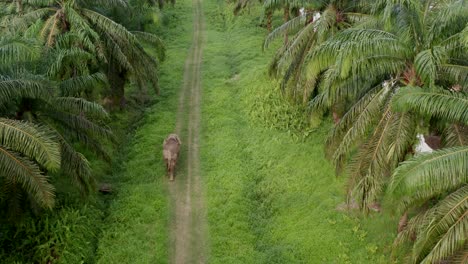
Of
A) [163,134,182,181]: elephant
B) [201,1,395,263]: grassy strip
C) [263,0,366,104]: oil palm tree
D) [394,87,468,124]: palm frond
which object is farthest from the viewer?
[163,134,182,181]: elephant

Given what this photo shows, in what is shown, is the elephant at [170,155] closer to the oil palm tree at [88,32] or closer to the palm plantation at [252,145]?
the palm plantation at [252,145]

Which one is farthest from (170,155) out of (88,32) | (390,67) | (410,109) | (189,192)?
(410,109)

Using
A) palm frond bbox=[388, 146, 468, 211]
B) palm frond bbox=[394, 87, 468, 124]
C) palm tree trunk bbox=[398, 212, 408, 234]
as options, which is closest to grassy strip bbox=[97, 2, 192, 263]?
palm tree trunk bbox=[398, 212, 408, 234]

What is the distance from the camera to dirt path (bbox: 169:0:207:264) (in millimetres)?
16328

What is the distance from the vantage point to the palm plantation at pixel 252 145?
11992 millimetres

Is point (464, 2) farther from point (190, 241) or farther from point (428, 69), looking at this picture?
point (190, 241)

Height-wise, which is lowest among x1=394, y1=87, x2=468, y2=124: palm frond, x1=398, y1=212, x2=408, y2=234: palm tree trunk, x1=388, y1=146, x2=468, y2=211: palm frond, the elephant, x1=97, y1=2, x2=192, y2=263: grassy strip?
x1=97, y1=2, x2=192, y2=263: grassy strip

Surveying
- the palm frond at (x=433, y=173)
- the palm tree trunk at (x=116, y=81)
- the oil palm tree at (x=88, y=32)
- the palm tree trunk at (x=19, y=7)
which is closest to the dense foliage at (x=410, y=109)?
the palm frond at (x=433, y=173)

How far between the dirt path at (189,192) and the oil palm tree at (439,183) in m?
7.97

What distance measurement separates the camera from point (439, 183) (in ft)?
32.4

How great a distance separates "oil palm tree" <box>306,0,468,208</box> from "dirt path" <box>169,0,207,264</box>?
5945 millimetres

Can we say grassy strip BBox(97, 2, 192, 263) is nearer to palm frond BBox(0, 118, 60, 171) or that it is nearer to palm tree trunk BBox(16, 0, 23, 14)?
palm frond BBox(0, 118, 60, 171)

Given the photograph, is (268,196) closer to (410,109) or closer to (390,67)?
(390,67)

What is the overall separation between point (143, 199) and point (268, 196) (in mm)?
5108
